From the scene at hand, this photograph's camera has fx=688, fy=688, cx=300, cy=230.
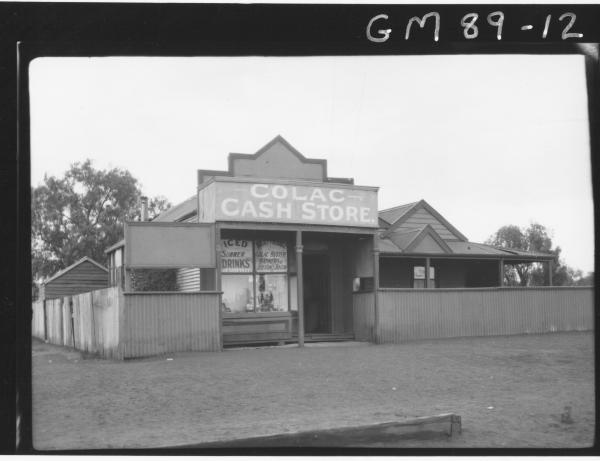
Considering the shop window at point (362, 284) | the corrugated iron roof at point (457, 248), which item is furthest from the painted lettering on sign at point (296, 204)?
the corrugated iron roof at point (457, 248)

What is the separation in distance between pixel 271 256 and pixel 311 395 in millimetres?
10760

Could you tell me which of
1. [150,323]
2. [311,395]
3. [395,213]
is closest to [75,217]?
[395,213]

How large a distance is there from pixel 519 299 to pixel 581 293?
269 cm

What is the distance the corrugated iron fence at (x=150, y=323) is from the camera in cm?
1658

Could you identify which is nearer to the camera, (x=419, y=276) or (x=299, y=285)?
(x=299, y=285)

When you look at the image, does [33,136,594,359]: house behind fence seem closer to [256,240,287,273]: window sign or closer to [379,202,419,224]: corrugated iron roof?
[256,240,287,273]: window sign

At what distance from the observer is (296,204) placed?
19.5m

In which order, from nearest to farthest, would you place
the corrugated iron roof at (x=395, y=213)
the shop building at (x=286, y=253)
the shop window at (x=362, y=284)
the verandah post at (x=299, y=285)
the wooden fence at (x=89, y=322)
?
the wooden fence at (x=89, y=322) < the shop building at (x=286, y=253) < the verandah post at (x=299, y=285) < the shop window at (x=362, y=284) < the corrugated iron roof at (x=395, y=213)

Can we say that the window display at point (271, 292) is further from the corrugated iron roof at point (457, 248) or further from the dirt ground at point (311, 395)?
the dirt ground at point (311, 395)

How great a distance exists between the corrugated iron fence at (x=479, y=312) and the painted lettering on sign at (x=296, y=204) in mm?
2560

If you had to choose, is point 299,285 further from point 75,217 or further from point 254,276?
point 75,217

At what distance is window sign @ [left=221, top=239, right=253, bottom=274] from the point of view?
66.7ft

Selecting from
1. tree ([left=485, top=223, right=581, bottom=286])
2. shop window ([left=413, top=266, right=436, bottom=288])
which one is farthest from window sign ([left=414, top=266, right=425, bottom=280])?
tree ([left=485, top=223, right=581, bottom=286])

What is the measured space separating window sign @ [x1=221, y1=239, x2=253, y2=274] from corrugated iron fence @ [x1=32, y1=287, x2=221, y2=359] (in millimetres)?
2629
